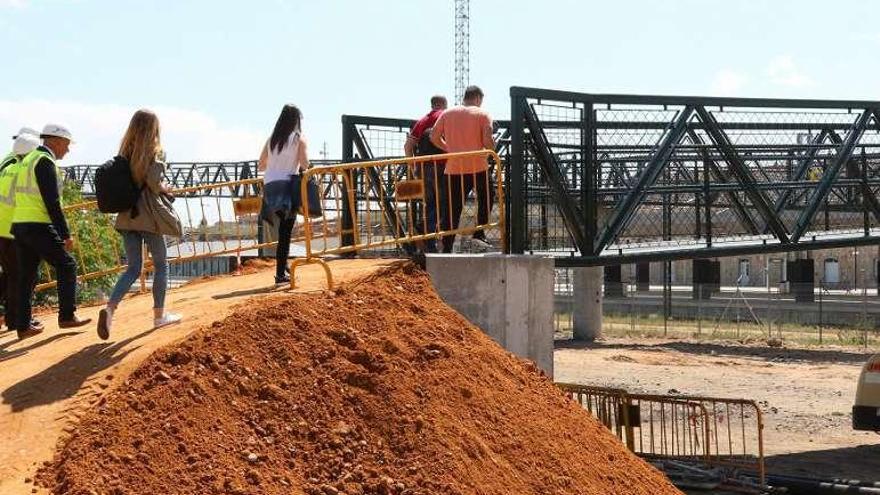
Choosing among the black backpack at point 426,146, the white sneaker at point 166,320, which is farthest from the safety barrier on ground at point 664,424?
the white sneaker at point 166,320

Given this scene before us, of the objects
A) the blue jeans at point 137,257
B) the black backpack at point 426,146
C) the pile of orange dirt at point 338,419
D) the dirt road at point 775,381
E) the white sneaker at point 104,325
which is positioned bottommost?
the dirt road at point 775,381

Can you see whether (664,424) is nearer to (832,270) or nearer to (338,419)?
(338,419)

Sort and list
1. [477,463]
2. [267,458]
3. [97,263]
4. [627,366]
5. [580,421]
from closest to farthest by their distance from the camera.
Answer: [267,458] < [477,463] < [580,421] < [97,263] < [627,366]

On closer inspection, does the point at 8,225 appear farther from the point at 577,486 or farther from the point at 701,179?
the point at 701,179

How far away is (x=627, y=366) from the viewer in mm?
28938

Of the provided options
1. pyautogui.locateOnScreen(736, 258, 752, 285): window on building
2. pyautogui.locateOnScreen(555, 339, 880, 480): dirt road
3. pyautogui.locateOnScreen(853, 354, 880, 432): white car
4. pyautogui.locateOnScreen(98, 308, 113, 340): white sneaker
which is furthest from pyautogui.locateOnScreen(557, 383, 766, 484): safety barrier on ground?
pyautogui.locateOnScreen(736, 258, 752, 285): window on building

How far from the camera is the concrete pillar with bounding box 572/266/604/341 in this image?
36.3 meters

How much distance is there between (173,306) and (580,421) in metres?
3.28

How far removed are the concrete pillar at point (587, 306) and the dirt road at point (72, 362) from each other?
25.6 m

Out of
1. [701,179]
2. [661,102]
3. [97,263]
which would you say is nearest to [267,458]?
[661,102]

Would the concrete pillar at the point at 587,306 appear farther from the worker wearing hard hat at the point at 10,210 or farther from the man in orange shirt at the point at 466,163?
the worker wearing hard hat at the point at 10,210

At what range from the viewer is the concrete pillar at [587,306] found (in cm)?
3631

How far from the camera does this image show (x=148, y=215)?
9.44m

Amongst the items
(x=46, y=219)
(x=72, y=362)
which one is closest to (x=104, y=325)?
(x=72, y=362)
